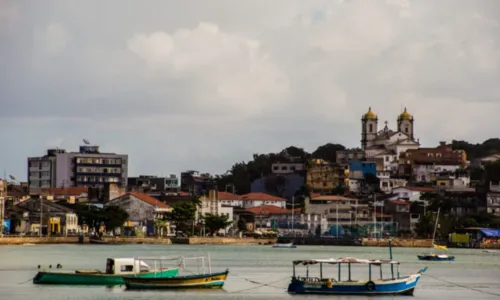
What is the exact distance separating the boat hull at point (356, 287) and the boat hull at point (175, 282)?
474 cm

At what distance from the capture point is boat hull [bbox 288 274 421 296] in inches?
2633

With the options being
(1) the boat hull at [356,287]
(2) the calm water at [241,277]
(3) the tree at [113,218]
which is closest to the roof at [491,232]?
(2) the calm water at [241,277]

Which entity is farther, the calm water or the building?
the building

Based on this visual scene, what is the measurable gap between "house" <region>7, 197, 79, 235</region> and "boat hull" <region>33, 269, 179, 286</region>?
9430 centimetres

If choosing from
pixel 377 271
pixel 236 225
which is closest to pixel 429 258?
pixel 377 271

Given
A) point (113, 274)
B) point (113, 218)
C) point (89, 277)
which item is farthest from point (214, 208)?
point (113, 274)

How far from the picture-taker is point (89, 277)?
7369 cm

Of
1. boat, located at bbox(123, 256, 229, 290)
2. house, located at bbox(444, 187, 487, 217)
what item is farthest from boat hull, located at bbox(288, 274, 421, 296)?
house, located at bbox(444, 187, 487, 217)

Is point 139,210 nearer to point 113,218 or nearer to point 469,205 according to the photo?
point 113,218

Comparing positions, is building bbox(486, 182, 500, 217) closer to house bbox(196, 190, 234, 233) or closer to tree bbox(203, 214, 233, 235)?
house bbox(196, 190, 234, 233)

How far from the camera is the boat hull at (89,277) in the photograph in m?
72.6

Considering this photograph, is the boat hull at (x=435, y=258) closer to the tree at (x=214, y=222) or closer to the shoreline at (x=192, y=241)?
the shoreline at (x=192, y=241)

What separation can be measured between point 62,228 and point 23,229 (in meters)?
4.74

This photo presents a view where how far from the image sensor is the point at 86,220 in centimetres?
17225
